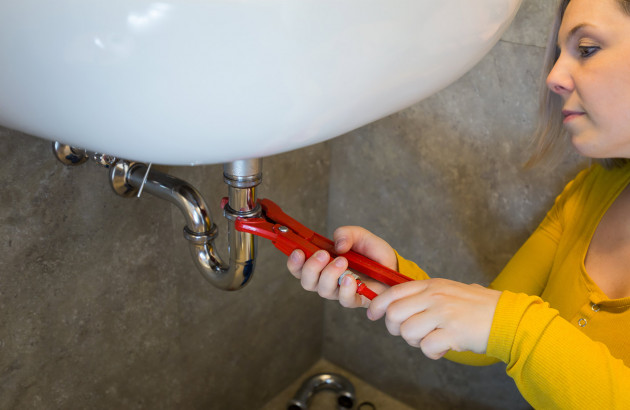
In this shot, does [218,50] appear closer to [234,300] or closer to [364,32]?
[364,32]

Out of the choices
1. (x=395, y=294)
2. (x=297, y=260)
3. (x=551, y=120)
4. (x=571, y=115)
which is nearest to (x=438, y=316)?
(x=395, y=294)

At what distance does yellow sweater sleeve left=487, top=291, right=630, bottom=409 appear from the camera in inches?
20.3

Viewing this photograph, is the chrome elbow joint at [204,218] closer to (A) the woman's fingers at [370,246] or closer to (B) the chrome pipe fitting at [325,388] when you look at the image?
(A) the woman's fingers at [370,246]

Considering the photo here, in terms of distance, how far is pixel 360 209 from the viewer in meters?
1.15

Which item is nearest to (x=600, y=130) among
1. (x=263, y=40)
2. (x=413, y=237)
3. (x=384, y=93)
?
(x=384, y=93)

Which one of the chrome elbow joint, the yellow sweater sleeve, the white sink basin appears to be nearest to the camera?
the white sink basin

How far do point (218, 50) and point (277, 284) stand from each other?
2.83ft

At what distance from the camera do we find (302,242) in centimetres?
58

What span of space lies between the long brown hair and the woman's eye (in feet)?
0.36

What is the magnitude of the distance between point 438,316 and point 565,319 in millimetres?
241

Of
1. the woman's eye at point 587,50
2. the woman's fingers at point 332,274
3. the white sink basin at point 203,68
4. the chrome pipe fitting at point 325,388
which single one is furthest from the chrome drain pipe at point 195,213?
the chrome pipe fitting at point 325,388

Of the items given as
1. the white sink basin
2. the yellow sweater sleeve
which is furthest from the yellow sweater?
the white sink basin

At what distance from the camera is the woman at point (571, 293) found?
0.52 metres

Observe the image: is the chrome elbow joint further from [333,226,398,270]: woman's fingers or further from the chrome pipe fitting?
Answer: the chrome pipe fitting
